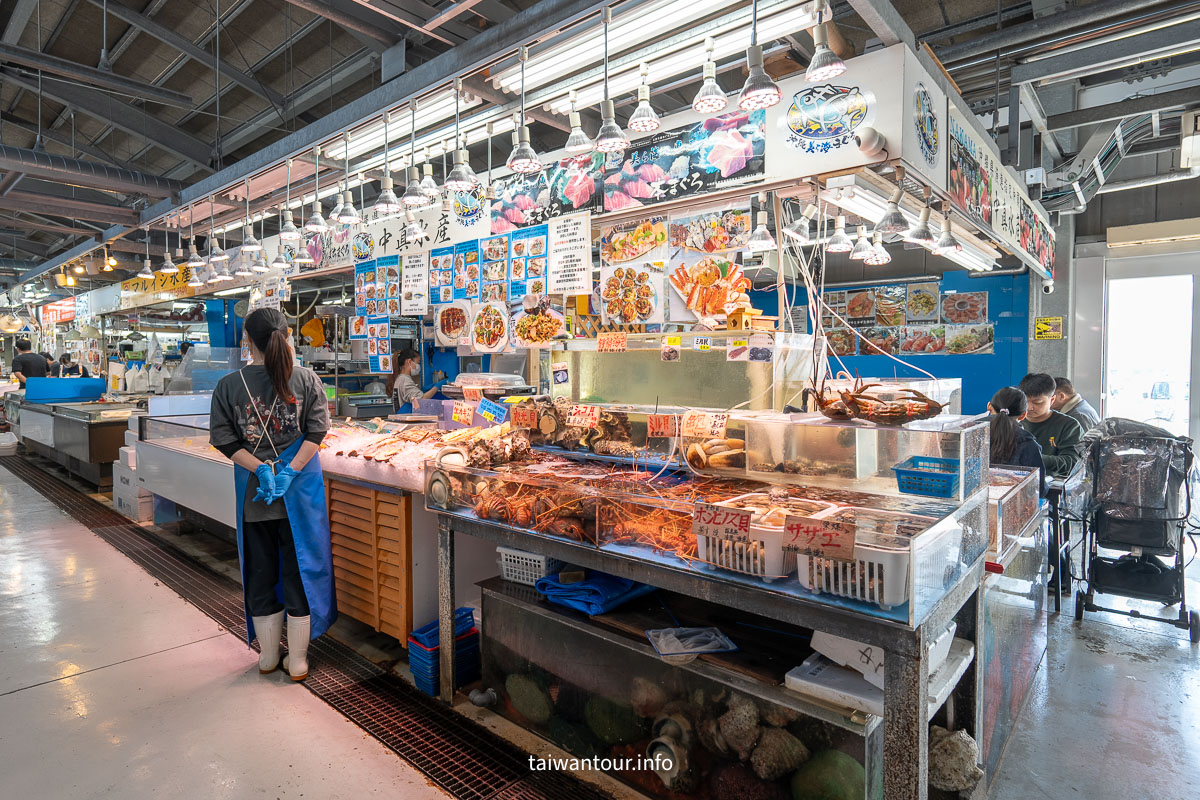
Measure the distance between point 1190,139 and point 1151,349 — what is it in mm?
3539

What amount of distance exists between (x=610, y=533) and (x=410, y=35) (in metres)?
3.51

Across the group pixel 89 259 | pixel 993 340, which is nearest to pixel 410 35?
pixel 993 340

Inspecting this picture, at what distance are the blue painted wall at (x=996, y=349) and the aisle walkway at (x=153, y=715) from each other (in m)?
7.12

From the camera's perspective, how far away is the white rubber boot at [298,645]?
11.4 ft

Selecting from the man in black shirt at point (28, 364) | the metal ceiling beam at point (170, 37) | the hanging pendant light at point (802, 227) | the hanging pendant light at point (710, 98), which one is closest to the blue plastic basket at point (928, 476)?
the hanging pendant light at point (710, 98)

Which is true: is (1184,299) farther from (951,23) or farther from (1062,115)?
(951,23)

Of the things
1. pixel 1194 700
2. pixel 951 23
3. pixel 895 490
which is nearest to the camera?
pixel 895 490

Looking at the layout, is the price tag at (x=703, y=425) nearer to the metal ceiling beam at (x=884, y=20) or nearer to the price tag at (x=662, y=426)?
the price tag at (x=662, y=426)

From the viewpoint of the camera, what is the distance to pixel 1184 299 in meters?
Answer: 7.40

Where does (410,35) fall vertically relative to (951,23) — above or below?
below

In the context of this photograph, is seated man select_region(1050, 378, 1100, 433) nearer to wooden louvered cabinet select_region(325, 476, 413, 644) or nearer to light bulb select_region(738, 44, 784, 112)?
light bulb select_region(738, 44, 784, 112)

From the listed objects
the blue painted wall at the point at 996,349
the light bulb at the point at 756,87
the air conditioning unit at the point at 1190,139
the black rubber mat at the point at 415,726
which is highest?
the air conditioning unit at the point at 1190,139

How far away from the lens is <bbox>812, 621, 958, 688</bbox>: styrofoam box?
6.61 feet

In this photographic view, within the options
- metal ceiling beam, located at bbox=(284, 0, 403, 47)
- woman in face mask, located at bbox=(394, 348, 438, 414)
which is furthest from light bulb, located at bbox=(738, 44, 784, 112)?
woman in face mask, located at bbox=(394, 348, 438, 414)
